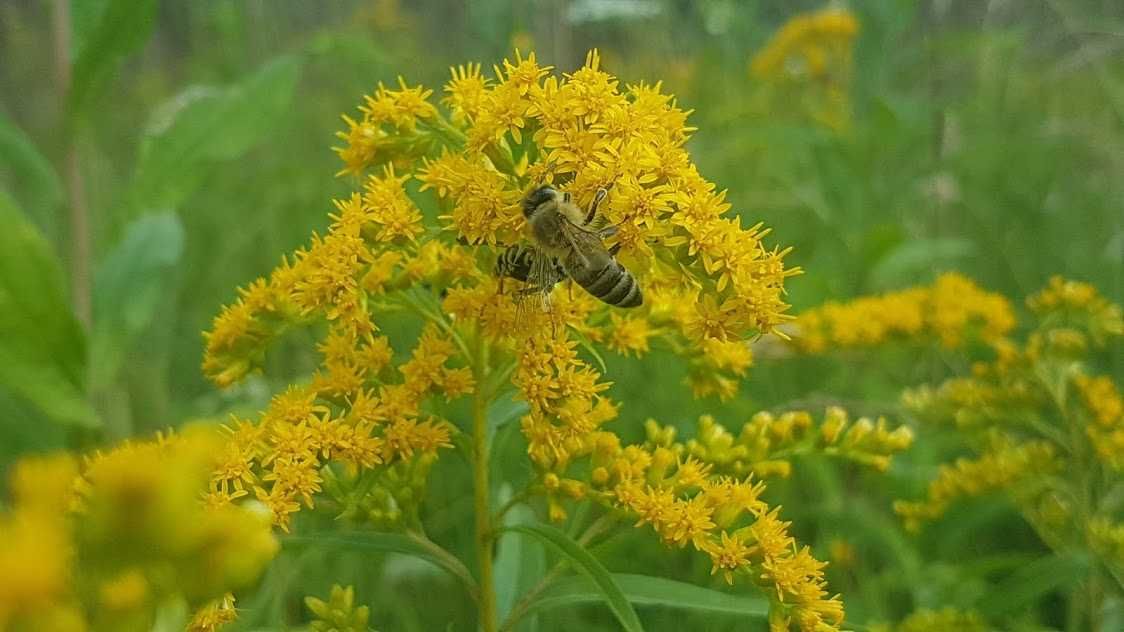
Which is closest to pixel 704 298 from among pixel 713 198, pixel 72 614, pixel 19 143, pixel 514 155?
pixel 713 198

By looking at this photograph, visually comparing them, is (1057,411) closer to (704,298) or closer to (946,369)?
(704,298)

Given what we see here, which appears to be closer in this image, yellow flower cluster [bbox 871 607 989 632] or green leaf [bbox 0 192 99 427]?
yellow flower cluster [bbox 871 607 989 632]

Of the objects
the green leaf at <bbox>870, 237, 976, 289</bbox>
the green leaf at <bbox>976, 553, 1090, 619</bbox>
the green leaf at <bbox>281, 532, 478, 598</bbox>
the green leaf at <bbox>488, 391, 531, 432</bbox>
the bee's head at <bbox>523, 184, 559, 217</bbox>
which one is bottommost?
the green leaf at <bbox>281, 532, 478, 598</bbox>

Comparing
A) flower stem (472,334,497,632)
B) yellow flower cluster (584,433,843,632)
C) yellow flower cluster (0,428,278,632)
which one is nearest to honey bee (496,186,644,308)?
flower stem (472,334,497,632)

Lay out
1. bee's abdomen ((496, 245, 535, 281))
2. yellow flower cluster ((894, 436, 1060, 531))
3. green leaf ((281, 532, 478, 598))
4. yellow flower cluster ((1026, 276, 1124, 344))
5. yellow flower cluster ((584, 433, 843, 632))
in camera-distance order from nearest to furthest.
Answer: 1. green leaf ((281, 532, 478, 598))
2. yellow flower cluster ((584, 433, 843, 632))
3. bee's abdomen ((496, 245, 535, 281))
4. yellow flower cluster ((894, 436, 1060, 531))
5. yellow flower cluster ((1026, 276, 1124, 344))

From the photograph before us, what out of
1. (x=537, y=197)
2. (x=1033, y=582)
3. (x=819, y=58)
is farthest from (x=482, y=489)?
(x=819, y=58)

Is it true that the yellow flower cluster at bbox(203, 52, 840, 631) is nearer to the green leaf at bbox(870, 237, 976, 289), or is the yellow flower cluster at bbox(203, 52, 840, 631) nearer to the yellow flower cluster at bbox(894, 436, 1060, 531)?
the yellow flower cluster at bbox(894, 436, 1060, 531)

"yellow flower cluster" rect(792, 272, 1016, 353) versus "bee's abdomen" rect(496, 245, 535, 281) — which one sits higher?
"yellow flower cluster" rect(792, 272, 1016, 353)
